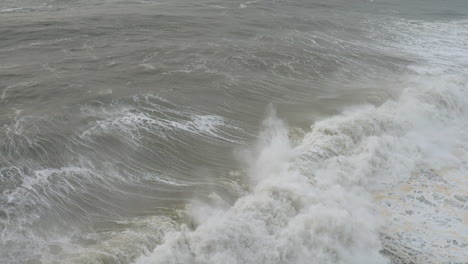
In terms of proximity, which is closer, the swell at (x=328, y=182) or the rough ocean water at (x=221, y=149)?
the swell at (x=328, y=182)

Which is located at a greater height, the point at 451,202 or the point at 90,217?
the point at 90,217

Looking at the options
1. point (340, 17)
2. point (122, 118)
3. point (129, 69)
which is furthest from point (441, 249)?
point (340, 17)

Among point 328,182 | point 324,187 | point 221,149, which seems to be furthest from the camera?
point 221,149

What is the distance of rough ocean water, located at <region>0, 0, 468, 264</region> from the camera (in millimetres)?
7633

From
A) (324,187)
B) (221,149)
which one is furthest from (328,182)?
(221,149)

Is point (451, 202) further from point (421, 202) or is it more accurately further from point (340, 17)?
point (340, 17)

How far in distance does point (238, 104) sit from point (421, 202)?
6.52 metres

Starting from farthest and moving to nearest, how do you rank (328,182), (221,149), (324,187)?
1. (221,149)
2. (328,182)
3. (324,187)

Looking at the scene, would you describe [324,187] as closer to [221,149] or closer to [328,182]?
[328,182]

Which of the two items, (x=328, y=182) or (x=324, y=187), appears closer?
(x=324, y=187)

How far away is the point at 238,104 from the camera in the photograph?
43.5 ft

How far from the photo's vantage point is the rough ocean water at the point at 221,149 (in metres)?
Result: 7.63

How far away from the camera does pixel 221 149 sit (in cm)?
1052

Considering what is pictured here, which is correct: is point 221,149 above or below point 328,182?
above
